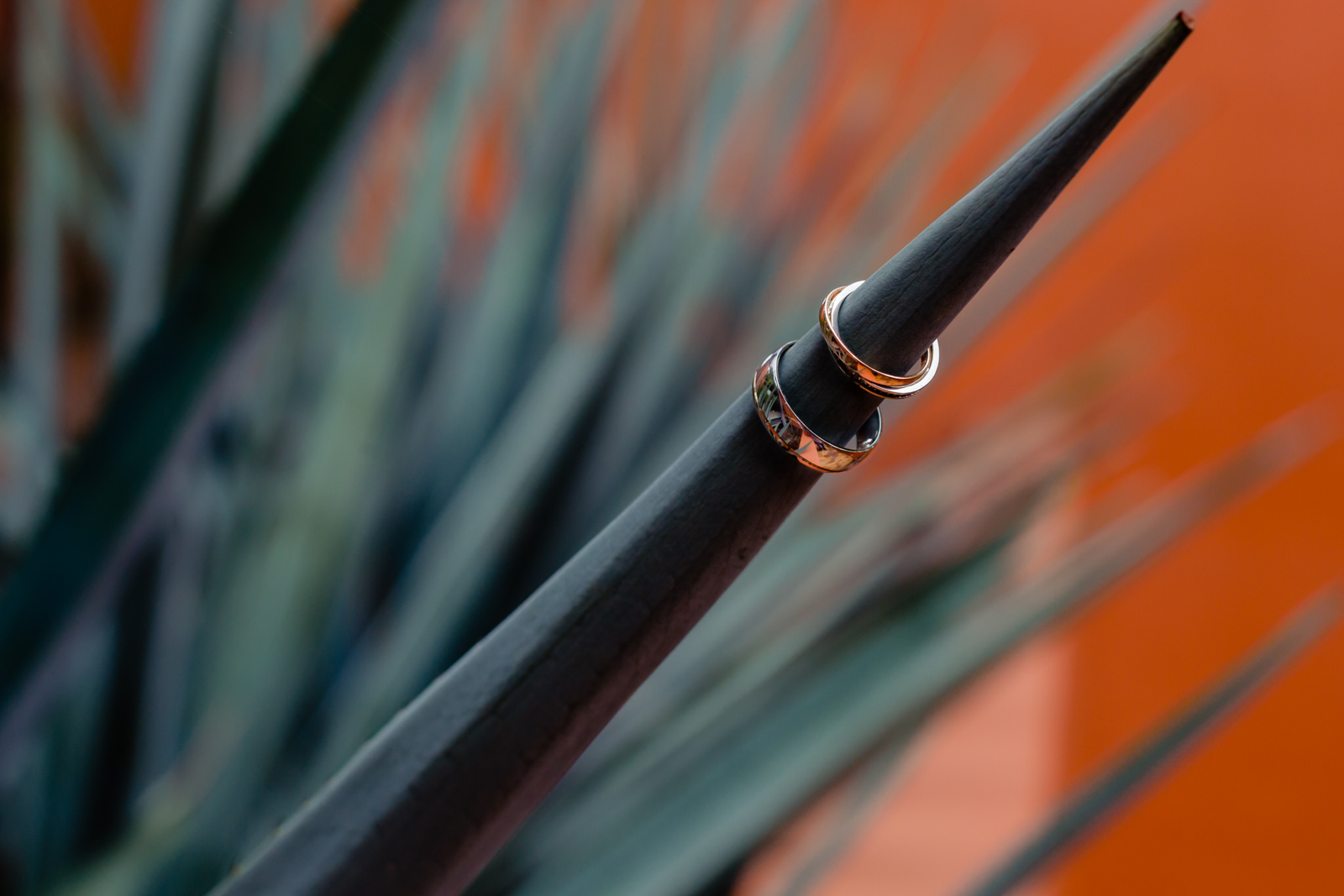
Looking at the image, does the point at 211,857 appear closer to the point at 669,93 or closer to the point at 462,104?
the point at 462,104

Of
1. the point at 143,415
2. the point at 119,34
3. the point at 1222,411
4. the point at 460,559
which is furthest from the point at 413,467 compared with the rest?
the point at 1222,411

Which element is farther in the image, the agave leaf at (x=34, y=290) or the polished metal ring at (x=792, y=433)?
the agave leaf at (x=34, y=290)

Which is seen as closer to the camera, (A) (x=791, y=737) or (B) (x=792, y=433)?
(B) (x=792, y=433)

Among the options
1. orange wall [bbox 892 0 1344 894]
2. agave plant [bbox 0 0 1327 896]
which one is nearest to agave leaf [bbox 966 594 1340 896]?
agave plant [bbox 0 0 1327 896]

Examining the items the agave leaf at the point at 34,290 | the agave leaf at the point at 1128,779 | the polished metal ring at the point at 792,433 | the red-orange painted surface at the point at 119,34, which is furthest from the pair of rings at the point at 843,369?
the red-orange painted surface at the point at 119,34

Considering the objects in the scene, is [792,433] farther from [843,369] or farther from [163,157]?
[163,157]

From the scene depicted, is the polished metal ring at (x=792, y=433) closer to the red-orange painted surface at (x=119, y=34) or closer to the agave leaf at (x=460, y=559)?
the agave leaf at (x=460, y=559)
